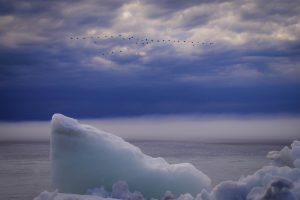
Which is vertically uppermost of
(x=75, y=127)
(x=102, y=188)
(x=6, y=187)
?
(x=75, y=127)

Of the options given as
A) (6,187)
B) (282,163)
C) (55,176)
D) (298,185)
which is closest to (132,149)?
(55,176)

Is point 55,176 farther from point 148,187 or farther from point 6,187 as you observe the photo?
point 6,187

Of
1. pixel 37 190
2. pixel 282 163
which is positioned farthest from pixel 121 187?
pixel 37 190

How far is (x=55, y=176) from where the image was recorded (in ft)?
44.1

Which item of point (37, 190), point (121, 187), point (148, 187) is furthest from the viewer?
point (37, 190)

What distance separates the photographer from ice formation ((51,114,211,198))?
13320 mm

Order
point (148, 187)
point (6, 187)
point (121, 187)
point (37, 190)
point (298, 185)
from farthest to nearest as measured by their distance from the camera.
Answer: point (6, 187) → point (37, 190) → point (148, 187) → point (121, 187) → point (298, 185)

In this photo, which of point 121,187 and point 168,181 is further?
point 168,181

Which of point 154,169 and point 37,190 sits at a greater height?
point 154,169

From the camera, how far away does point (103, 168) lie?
44.0ft

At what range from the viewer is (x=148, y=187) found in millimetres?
13383

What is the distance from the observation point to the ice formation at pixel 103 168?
13.3m

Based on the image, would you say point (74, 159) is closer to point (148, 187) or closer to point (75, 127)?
point (75, 127)

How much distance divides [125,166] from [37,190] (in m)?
11.8
